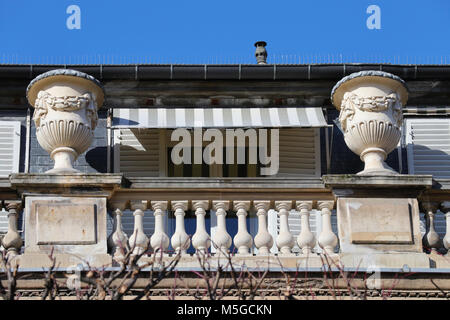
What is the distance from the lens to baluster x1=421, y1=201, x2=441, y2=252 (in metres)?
15.8

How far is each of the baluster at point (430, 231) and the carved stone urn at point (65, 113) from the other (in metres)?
3.89

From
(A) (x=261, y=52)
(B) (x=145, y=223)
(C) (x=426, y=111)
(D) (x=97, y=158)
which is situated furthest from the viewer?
(A) (x=261, y=52)

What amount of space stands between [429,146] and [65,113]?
18.6ft

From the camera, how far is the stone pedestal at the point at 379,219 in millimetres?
15352

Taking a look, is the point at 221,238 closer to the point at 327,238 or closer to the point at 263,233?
the point at 263,233

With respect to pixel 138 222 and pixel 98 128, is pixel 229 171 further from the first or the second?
pixel 138 222

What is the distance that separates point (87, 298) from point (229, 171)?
237 inches

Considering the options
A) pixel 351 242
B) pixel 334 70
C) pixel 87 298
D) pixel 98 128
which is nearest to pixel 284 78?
pixel 334 70

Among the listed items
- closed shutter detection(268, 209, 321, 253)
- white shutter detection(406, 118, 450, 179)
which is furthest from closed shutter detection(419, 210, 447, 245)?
closed shutter detection(268, 209, 321, 253)

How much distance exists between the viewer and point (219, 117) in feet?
63.1

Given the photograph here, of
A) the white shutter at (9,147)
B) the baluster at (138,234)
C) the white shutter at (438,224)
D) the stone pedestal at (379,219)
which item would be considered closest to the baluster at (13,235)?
the baluster at (138,234)

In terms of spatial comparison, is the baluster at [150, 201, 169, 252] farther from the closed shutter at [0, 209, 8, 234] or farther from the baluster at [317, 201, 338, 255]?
the closed shutter at [0, 209, 8, 234]

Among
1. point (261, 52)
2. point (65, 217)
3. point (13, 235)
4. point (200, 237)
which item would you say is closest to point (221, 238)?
point (200, 237)

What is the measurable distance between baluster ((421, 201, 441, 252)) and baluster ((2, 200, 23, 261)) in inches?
176
